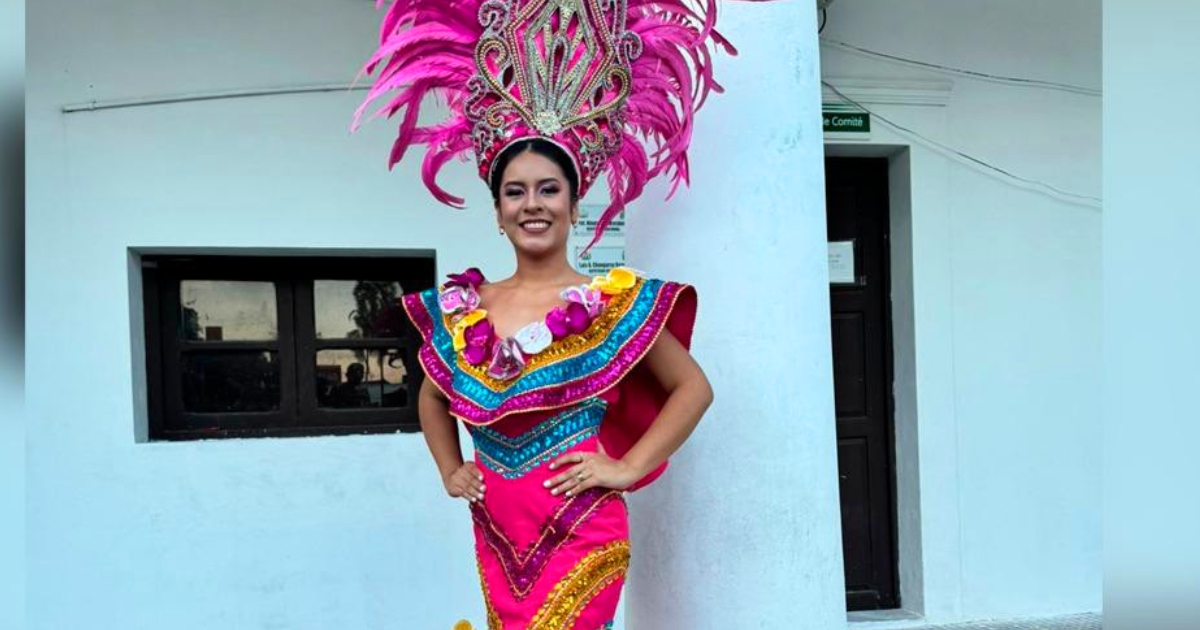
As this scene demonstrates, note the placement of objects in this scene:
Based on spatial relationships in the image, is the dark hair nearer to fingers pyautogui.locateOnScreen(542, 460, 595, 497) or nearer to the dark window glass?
fingers pyautogui.locateOnScreen(542, 460, 595, 497)

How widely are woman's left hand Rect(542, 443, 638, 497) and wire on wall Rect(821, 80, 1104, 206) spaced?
2.93 meters

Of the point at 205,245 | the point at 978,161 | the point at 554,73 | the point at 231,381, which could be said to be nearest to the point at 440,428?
the point at 554,73

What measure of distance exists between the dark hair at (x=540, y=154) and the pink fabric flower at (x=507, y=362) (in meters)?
0.35

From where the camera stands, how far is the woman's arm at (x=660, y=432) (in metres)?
1.66

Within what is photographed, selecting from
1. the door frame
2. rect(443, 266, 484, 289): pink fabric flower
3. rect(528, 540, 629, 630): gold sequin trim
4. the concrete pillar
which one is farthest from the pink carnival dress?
the door frame

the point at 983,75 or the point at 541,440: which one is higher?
the point at 983,75

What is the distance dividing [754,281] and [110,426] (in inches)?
107

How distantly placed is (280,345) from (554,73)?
2479mm

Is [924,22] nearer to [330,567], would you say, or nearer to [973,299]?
[973,299]

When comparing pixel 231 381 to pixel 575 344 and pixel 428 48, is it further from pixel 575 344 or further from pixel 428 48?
pixel 575 344

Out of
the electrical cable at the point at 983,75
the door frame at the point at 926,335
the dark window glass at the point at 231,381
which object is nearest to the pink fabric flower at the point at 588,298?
the dark window glass at the point at 231,381

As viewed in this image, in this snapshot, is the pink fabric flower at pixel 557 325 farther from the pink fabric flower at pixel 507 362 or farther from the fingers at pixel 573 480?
the fingers at pixel 573 480

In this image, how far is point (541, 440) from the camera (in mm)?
1701

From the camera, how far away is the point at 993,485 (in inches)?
162
